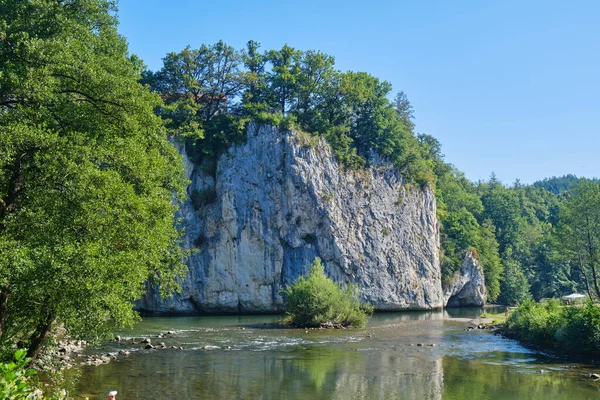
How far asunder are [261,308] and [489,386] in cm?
3753

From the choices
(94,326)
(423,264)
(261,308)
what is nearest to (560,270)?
(423,264)

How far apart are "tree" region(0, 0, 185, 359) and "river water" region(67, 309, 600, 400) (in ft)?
15.8

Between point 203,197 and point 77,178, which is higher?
point 203,197

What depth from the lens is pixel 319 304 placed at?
41.2 meters

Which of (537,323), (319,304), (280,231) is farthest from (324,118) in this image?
(537,323)

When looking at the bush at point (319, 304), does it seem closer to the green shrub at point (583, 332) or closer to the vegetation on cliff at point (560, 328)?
the vegetation on cliff at point (560, 328)

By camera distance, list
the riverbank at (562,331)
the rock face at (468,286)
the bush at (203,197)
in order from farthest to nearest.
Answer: the rock face at (468,286), the bush at (203,197), the riverbank at (562,331)

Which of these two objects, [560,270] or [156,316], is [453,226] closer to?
[560,270]

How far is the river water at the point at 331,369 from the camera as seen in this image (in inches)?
746

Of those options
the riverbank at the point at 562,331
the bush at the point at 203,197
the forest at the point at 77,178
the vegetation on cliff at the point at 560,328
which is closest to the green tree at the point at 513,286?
the vegetation on cliff at the point at 560,328

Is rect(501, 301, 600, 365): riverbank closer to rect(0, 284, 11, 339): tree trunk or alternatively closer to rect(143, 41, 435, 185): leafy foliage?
rect(0, 284, 11, 339): tree trunk

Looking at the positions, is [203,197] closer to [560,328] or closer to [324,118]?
[324,118]

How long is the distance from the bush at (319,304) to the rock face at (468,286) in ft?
106

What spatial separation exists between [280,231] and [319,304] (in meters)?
16.7
